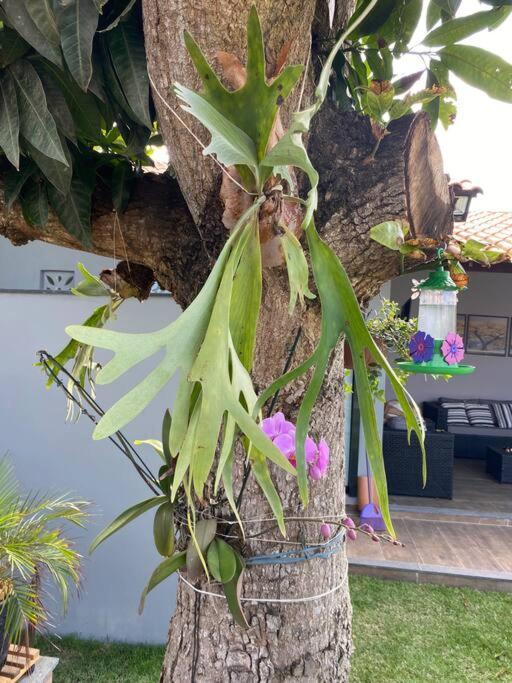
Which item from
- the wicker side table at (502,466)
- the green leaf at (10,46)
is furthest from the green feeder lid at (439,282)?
the wicker side table at (502,466)

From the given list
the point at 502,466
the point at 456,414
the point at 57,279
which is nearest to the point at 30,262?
the point at 57,279

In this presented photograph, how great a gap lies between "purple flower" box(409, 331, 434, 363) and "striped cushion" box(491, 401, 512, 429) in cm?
523

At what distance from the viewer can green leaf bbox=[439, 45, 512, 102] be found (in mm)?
888

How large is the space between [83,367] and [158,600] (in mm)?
1671

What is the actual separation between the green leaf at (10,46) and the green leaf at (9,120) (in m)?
0.03

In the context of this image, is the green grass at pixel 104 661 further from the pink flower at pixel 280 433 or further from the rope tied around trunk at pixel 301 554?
the pink flower at pixel 280 433

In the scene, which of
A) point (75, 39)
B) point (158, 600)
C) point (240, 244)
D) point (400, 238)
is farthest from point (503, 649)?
point (75, 39)

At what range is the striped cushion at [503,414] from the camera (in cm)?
623

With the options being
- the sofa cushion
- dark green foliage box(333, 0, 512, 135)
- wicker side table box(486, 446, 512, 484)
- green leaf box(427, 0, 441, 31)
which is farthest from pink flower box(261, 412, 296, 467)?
the sofa cushion

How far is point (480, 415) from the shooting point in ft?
20.5

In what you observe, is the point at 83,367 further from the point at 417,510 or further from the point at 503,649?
the point at 417,510

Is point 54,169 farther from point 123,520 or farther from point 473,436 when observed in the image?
point 473,436

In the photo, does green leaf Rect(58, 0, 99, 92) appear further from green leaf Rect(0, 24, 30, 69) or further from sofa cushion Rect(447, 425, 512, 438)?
sofa cushion Rect(447, 425, 512, 438)

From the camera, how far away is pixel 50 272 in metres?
2.93
